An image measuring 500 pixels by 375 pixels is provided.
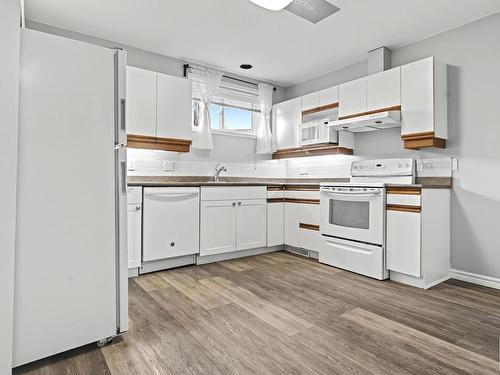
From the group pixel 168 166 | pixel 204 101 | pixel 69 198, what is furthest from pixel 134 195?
pixel 204 101

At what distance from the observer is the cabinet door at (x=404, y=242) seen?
2.73 metres

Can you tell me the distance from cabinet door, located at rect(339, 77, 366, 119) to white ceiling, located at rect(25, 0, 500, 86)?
427 mm

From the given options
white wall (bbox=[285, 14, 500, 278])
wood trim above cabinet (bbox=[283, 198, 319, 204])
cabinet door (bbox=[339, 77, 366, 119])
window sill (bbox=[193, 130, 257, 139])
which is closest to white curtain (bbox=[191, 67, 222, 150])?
window sill (bbox=[193, 130, 257, 139])

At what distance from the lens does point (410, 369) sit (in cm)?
152

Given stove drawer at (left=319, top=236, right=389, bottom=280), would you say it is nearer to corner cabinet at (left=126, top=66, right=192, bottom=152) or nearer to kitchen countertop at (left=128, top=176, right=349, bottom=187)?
kitchen countertop at (left=128, top=176, right=349, bottom=187)

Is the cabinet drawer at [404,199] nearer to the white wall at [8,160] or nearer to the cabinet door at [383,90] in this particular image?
the cabinet door at [383,90]

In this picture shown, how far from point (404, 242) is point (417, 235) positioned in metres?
0.14

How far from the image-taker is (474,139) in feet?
9.69

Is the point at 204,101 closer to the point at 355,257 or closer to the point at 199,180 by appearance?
the point at 199,180

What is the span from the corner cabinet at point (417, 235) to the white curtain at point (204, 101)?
2.30 metres

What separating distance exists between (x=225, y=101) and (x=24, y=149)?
10.7 feet

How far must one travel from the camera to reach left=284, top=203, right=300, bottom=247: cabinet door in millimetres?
3971

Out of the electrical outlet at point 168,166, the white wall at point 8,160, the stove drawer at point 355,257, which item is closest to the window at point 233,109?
the electrical outlet at point 168,166

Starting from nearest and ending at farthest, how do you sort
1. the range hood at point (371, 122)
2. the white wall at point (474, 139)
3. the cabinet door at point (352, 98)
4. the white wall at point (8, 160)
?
1. the white wall at point (8, 160)
2. the white wall at point (474, 139)
3. the range hood at point (371, 122)
4. the cabinet door at point (352, 98)
